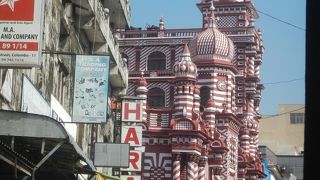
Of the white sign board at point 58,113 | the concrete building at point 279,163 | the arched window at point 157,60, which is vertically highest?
the arched window at point 157,60

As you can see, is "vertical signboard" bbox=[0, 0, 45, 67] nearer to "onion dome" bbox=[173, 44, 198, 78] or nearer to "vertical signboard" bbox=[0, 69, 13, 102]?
"vertical signboard" bbox=[0, 69, 13, 102]

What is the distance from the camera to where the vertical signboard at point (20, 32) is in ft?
37.6

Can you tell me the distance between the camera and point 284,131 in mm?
86250

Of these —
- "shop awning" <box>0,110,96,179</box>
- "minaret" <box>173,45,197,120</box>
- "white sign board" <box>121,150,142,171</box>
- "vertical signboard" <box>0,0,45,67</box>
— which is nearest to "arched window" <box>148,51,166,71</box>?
"minaret" <box>173,45,197,120</box>

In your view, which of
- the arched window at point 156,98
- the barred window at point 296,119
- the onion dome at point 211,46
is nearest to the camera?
the onion dome at point 211,46

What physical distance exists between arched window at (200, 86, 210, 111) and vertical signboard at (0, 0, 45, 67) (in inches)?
1612

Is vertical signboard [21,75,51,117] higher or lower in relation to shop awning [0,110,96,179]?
higher

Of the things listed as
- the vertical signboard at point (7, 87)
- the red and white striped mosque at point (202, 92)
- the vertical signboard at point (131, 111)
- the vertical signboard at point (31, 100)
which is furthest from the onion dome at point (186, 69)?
the vertical signboard at point (7, 87)

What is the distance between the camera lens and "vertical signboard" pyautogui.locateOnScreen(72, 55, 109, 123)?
1588 cm

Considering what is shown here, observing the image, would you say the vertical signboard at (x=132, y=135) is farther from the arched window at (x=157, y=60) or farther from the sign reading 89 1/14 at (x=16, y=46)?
the arched window at (x=157, y=60)

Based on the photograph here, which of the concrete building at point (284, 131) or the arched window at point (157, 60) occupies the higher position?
the arched window at point (157, 60)

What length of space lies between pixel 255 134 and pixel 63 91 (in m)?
38.8
